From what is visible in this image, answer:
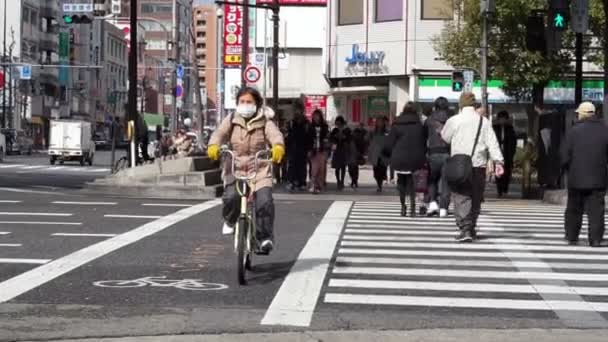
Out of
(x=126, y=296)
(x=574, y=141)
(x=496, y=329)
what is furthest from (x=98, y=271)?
(x=574, y=141)

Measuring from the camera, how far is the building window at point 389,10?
134 feet

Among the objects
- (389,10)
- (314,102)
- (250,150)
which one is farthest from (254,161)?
(314,102)

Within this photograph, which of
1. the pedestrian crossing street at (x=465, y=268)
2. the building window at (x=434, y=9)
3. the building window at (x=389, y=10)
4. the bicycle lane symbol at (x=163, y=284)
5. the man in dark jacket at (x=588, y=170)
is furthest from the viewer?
the building window at (x=389, y=10)

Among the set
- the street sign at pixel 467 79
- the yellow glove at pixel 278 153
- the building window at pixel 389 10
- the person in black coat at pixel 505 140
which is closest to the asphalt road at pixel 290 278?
the yellow glove at pixel 278 153

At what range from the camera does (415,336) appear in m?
6.93

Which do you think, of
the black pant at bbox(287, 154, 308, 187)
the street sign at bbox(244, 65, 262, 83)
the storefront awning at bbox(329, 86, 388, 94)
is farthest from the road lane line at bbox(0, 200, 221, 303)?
the storefront awning at bbox(329, 86, 388, 94)

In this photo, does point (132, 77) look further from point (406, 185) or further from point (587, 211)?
point (587, 211)

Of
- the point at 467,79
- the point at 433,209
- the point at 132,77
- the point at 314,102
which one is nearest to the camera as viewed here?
the point at 433,209

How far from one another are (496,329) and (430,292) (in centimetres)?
157

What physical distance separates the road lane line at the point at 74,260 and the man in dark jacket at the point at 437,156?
4021mm

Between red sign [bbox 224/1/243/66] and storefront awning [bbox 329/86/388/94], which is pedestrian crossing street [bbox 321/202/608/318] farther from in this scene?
storefront awning [bbox 329/86/388/94]

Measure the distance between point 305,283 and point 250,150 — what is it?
132 cm

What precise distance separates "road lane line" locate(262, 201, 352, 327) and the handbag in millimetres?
1639

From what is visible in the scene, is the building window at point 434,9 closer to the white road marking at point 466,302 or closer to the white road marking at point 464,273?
the white road marking at point 464,273
